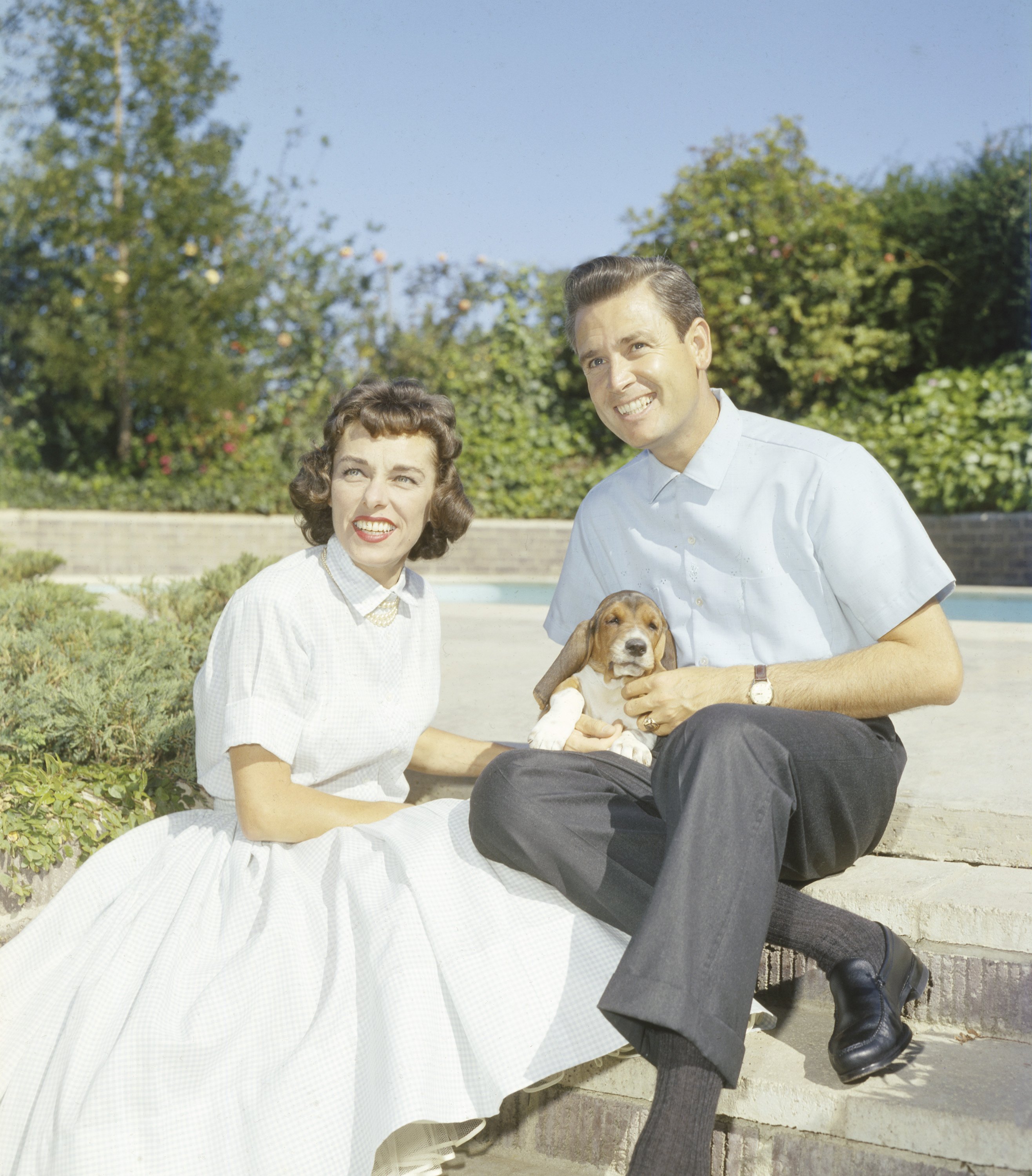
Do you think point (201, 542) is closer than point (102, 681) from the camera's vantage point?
No

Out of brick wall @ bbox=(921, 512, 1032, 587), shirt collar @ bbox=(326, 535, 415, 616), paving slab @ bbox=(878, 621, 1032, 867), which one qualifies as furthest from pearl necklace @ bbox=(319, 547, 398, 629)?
brick wall @ bbox=(921, 512, 1032, 587)

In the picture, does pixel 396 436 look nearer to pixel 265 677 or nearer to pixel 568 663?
pixel 265 677

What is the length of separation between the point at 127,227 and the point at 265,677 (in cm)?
1204

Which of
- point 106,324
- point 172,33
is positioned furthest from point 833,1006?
point 172,33

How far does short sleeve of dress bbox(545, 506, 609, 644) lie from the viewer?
10.3 feet

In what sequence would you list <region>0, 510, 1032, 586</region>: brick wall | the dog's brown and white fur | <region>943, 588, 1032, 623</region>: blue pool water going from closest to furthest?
the dog's brown and white fur → <region>943, 588, 1032, 623</region>: blue pool water → <region>0, 510, 1032, 586</region>: brick wall

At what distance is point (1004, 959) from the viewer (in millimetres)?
2373

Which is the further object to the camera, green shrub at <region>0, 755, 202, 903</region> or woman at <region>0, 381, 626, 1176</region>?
green shrub at <region>0, 755, 202, 903</region>

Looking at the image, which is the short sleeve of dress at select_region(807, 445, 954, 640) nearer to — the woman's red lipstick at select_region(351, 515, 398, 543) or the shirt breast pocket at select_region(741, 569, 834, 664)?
the shirt breast pocket at select_region(741, 569, 834, 664)

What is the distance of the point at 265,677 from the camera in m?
2.51

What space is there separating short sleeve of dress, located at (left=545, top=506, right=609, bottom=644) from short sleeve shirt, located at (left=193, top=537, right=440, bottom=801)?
0.49 meters

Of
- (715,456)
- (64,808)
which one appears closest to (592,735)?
(715,456)

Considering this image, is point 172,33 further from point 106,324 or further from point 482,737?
point 482,737

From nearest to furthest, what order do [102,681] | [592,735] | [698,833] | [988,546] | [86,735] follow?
[698,833], [592,735], [86,735], [102,681], [988,546]
